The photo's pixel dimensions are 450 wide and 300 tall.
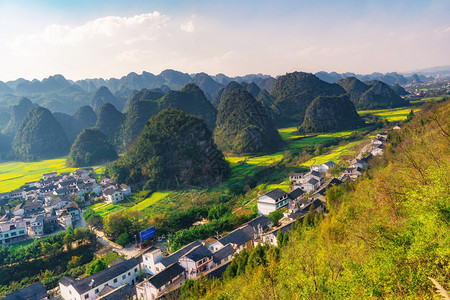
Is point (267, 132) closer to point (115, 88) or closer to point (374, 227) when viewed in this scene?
point (374, 227)

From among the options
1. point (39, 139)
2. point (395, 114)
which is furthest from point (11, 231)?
point (395, 114)

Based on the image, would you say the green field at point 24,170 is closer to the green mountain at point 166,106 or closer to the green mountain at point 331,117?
the green mountain at point 166,106

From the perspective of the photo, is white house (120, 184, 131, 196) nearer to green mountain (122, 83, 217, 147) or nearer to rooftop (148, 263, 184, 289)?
rooftop (148, 263, 184, 289)

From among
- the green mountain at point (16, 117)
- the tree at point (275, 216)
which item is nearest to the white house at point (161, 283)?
the tree at point (275, 216)

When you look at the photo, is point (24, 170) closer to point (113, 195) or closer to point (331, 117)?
point (113, 195)

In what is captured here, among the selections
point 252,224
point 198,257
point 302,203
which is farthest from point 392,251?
point 302,203

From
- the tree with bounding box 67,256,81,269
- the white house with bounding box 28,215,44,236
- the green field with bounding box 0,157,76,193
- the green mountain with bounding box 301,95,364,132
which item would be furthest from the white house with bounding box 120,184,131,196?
the green mountain with bounding box 301,95,364,132
